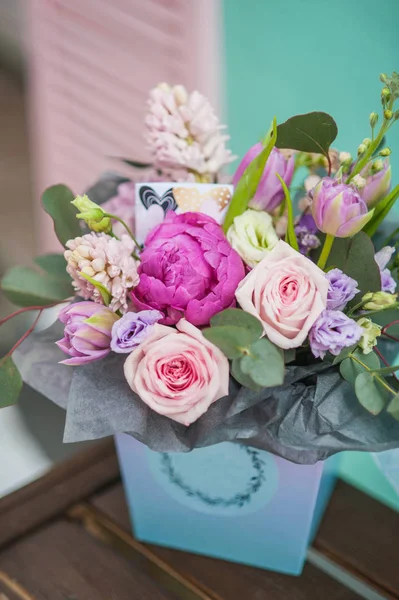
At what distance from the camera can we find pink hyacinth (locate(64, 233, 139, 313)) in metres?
0.46

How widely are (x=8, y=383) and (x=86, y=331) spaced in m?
0.11

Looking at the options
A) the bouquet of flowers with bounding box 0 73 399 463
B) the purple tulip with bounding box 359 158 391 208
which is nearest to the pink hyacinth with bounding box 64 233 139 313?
the bouquet of flowers with bounding box 0 73 399 463

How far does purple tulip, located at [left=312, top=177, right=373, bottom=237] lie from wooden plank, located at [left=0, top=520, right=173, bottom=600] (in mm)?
441

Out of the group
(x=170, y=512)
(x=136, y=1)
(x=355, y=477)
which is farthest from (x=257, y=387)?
(x=136, y=1)

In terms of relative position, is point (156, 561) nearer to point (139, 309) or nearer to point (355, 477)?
point (139, 309)

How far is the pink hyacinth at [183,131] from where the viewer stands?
0.59 meters

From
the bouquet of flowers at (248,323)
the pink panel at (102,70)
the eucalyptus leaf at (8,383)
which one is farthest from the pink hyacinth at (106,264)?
the pink panel at (102,70)

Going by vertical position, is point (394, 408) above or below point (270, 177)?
below

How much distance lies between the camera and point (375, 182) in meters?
0.48

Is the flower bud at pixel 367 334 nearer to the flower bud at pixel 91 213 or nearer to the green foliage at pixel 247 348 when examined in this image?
the green foliage at pixel 247 348

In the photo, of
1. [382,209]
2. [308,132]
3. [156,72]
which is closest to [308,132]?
[308,132]

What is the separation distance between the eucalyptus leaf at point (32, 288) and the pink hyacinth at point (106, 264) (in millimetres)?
86

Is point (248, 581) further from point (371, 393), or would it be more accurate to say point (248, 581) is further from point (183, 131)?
point (183, 131)

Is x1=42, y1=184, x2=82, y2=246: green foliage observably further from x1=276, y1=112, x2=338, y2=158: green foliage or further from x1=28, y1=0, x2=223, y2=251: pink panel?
x1=28, y1=0, x2=223, y2=251: pink panel
